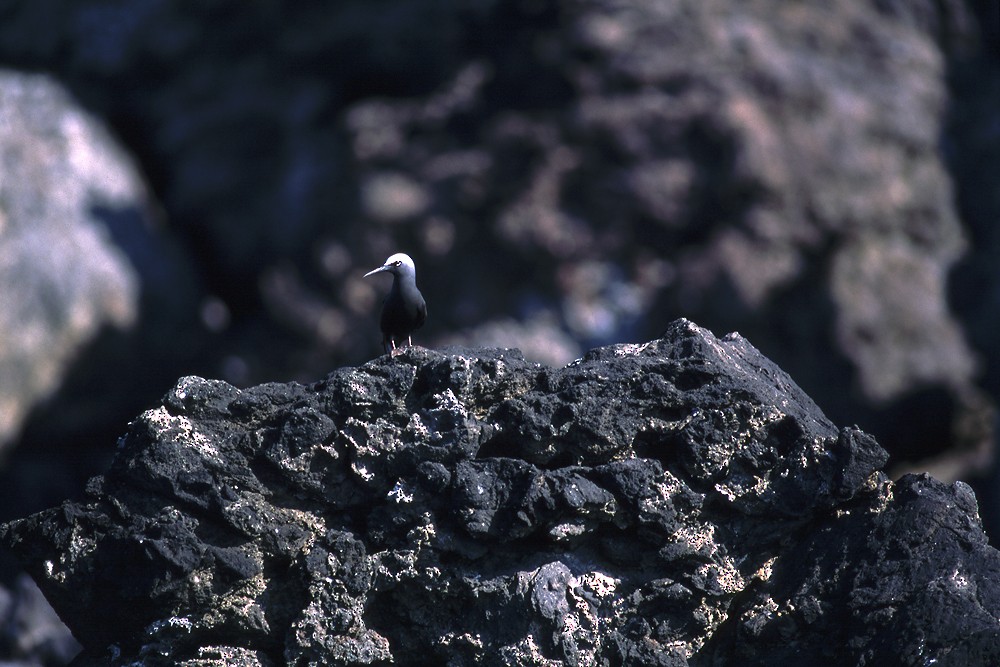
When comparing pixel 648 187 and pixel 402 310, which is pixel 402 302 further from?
pixel 648 187

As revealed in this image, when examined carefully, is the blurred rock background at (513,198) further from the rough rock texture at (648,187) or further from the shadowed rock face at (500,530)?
the shadowed rock face at (500,530)

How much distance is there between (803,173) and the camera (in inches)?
592

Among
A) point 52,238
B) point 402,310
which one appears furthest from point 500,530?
point 52,238

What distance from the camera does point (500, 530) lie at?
18.1 feet

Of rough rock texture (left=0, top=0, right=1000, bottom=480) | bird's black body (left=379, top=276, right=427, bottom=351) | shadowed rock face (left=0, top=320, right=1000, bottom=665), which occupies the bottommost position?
shadowed rock face (left=0, top=320, right=1000, bottom=665)

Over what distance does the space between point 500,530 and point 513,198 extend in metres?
9.86

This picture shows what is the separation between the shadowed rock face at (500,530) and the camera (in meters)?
5.43

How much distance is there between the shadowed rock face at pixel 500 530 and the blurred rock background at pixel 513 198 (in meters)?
8.96

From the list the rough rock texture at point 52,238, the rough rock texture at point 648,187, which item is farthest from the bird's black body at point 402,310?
the rough rock texture at point 52,238

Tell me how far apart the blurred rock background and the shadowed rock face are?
353 inches

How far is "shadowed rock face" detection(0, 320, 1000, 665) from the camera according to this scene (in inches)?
214

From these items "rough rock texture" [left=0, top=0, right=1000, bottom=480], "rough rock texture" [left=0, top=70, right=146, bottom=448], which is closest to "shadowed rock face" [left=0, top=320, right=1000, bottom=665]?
"rough rock texture" [left=0, top=0, right=1000, bottom=480]

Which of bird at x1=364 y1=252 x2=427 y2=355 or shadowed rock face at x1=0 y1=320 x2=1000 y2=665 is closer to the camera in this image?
shadowed rock face at x1=0 y1=320 x2=1000 y2=665

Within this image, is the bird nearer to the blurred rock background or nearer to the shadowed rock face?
the shadowed rock face
